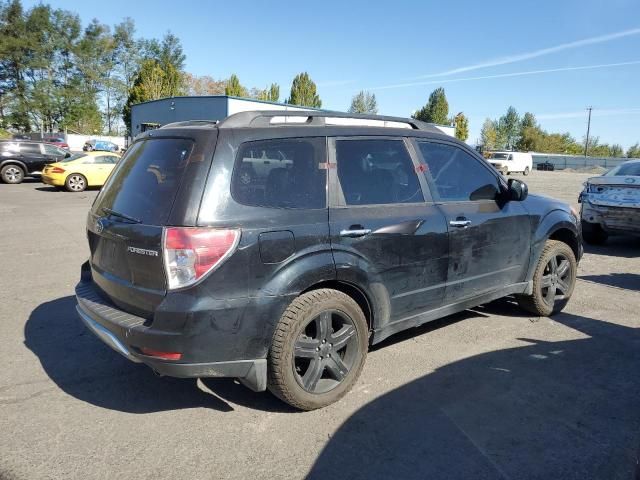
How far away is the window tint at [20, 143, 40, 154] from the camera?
1958cm

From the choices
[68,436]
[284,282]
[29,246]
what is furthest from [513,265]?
[29,246]

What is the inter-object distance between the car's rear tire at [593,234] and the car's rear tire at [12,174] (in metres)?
20.0

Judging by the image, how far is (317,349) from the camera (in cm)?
314

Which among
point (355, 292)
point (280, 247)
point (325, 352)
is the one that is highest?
point (280, 247)

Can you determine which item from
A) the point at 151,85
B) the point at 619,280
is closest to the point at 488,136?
the point at 151,85

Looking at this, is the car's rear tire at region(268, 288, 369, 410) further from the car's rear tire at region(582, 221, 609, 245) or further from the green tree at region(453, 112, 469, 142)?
the green tree at region(453, 112, 469, 142)

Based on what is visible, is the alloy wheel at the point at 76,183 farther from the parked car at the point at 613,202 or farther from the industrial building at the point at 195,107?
the parked car at the point at 613,202

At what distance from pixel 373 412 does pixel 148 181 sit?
2064 millimetres

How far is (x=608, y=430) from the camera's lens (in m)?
2.99

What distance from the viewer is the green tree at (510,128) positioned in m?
109

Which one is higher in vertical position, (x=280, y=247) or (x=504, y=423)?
(x=280, y=247)

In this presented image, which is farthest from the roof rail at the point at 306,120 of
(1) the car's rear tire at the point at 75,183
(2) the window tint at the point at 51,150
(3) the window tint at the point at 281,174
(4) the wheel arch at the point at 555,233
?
(2) the window tint at the point at 51,150

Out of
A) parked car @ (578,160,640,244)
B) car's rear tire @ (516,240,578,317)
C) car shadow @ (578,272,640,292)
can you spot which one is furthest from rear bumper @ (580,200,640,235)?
car's rear tire @ (516,240,578,317)

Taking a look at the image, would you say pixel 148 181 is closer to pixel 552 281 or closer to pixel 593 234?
pixel 552 281
